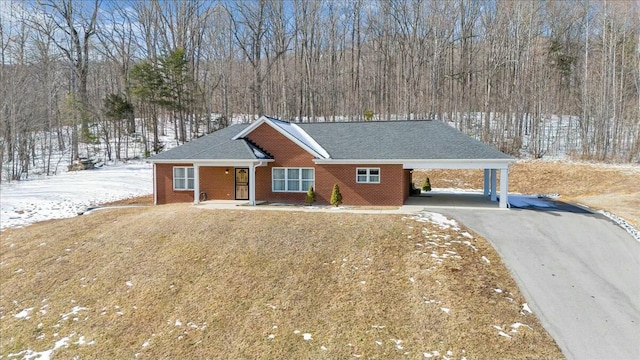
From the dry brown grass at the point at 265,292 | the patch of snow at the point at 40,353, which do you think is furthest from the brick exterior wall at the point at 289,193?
the patch of snow at the point at 40,353

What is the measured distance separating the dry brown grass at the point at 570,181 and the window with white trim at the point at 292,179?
39.1 ft

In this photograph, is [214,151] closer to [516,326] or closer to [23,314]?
[23,314]

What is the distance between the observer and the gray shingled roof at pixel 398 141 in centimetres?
1686

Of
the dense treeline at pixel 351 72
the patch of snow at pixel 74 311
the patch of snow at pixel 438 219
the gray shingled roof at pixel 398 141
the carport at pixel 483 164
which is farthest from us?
the dense treeline at pixel 351 72

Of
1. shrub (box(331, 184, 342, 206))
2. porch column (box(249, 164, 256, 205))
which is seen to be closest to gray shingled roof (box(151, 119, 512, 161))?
porch column (box(249, 164, 256, 205))

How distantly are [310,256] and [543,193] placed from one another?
62.4 feet

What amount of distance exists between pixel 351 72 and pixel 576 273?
35.8 meters

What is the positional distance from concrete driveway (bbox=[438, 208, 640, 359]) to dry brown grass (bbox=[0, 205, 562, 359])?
20.9 inches

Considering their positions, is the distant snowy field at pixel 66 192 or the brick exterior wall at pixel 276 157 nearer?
the distant snowy field at pixel 66 192

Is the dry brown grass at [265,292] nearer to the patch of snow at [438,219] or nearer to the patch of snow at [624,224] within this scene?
the patch of snow at [438,219]

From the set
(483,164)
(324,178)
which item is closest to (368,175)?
(324,178)

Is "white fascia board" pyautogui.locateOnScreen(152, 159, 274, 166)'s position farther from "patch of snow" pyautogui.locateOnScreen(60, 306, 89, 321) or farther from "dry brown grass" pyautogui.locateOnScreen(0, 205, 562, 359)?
"patch of snow" pyautogui.locateOnScreen(60, 306, 89, 321)

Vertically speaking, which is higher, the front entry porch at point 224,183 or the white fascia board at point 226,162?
the white fascia board at point 226,162

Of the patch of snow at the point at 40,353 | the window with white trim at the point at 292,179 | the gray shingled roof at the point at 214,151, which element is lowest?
the patch of snow at the point at 40,353
